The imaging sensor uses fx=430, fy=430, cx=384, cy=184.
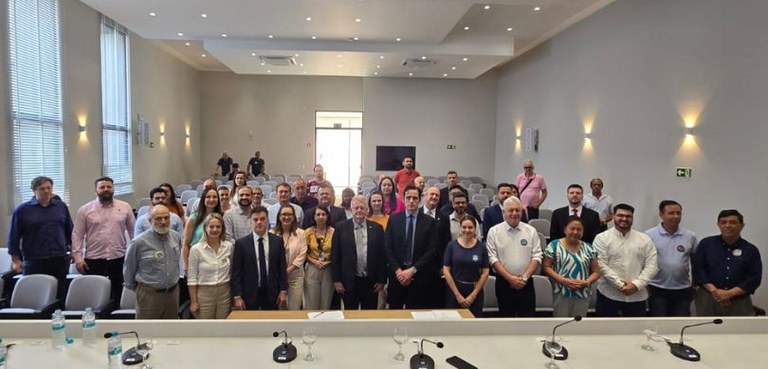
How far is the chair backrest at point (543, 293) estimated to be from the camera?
4059 mm

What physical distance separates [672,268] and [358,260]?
2.85 metres

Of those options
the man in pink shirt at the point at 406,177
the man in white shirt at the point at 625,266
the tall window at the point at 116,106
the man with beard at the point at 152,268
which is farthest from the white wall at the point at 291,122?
the man with beard at the point at 152,268

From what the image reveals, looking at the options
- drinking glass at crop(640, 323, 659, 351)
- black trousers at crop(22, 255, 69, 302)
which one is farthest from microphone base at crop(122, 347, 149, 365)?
drinking glass at crop(640, 323, 659, 351)

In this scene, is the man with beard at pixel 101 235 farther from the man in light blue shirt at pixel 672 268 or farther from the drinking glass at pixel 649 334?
the man in light blue shirt at pixel 672 268

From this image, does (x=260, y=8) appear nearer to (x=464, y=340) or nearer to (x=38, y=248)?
(x=38, y=248)

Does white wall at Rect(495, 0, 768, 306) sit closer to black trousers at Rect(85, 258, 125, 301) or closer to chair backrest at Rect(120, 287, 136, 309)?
chair backrest at Rect(120, 287, 136, 309)

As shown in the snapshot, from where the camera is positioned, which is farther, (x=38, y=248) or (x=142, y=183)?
(x=142, y=183)

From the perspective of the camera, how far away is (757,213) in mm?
4988

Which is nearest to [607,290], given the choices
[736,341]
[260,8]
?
[736,341]

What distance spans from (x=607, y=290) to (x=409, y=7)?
5.66 meters

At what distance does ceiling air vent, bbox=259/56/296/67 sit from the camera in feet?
36.3

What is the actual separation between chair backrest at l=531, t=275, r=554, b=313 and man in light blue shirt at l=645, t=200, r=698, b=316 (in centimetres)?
91

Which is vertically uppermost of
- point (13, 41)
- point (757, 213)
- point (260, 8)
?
point (260, 8)

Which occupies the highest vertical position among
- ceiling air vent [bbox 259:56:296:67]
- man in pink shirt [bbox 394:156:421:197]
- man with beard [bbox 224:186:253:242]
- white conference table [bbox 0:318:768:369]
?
ceiling air vent [bbox 259:56:296:67]
